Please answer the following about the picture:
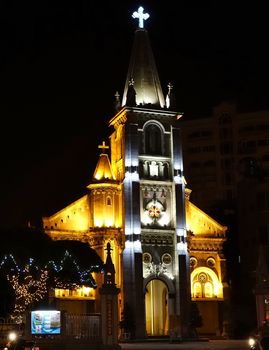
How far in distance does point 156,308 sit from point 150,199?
10.4 m

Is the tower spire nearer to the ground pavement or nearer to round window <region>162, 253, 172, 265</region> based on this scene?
round window <region>162, 253, 172, 265</region>

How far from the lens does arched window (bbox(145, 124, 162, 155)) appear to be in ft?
231

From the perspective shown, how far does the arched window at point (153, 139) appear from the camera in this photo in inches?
2776

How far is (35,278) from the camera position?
4806 centimetres

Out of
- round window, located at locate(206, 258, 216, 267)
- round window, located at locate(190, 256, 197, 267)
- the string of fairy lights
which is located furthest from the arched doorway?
the string of fairy lights

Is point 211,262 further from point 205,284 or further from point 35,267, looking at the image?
point 35,267

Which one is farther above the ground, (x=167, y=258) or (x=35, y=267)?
(x=167, y=258)

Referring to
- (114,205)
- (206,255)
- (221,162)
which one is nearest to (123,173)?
(114,205)

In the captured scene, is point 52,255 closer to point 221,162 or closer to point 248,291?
point 248,291

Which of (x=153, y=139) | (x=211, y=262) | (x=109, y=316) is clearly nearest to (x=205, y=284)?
(x=211, y=262)

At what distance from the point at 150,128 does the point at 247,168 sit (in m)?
24.7

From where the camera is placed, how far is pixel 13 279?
153ft

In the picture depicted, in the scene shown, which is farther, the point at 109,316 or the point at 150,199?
the point at 150,199

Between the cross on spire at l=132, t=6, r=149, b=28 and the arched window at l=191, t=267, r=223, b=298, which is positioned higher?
the cross on spire at l=132, t=6, r=149, b=28
